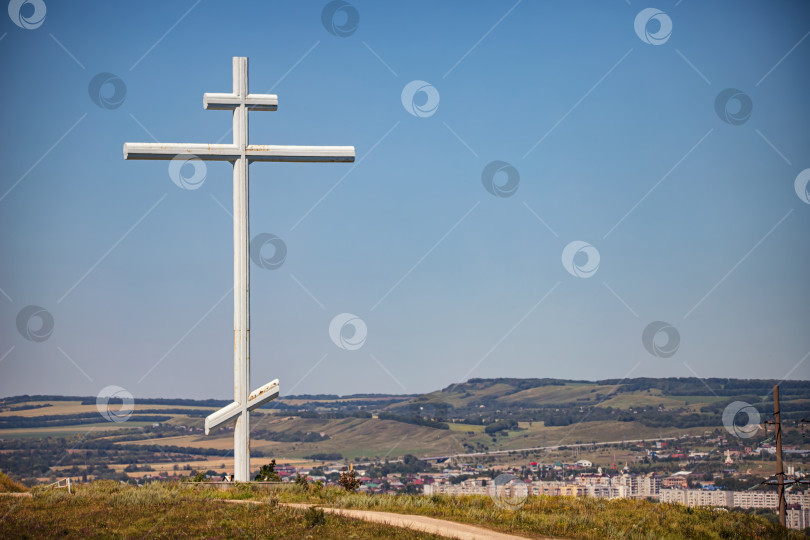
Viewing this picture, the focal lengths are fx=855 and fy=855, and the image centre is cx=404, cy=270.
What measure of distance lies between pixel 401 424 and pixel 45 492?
6864cm

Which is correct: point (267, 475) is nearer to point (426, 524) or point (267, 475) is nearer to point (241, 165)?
point (426, 524)

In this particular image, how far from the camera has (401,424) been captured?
8725 cm

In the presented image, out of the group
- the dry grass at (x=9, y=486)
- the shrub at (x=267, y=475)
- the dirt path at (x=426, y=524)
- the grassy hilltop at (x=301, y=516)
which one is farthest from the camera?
the shrub at (x=267, y=475)

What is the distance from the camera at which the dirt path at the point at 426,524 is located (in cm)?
1633

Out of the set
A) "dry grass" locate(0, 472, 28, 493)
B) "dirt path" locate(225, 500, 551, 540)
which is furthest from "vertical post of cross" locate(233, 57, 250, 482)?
"dry grass" locate(0, 472, 28, 493)

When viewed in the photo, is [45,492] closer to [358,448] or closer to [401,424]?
[358,448]

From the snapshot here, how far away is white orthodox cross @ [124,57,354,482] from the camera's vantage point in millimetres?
22062

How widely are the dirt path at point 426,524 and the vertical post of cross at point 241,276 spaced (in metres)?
3.22

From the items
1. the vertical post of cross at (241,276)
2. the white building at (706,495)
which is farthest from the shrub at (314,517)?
the white building at (706,495)

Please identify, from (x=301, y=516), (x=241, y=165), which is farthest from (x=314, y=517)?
(x=241, y=165)

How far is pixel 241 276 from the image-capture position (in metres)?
22.3

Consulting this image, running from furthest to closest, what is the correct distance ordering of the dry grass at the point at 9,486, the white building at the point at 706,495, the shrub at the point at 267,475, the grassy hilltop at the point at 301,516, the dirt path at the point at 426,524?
1. the white building at the point at 706,495
2. the shrub at the point at 267,475
3. the dry grass at the point at 9,486
4. the dirt path at the point at 426,524
5. the grassy hilltop at the point at 301,516

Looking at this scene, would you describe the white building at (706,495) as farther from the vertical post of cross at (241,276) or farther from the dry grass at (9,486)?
the dry grass at (9,486)

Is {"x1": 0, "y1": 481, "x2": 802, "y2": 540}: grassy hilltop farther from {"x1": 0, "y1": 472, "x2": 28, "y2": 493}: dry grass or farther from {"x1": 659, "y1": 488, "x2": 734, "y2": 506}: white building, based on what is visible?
{"x1": 659, "y1": 488, "x2": 734, "y2": 506}: white building
